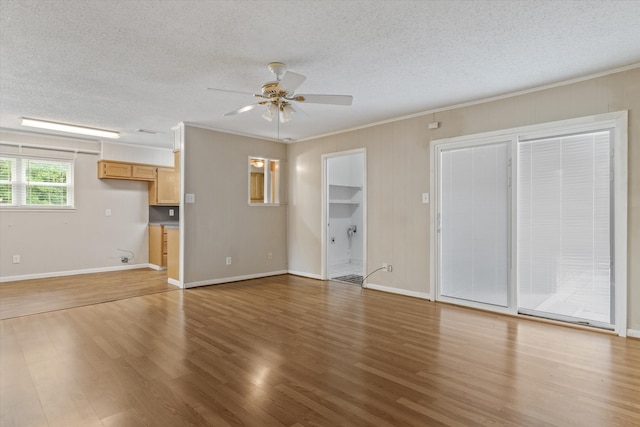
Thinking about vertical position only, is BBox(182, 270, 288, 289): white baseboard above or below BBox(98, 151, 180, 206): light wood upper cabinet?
below

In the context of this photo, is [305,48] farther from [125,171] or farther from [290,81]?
[125,171]

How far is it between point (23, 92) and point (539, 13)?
5026 mm

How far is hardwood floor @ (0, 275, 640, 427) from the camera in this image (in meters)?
2.02

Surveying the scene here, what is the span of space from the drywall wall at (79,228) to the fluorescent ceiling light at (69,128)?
2.78 feet

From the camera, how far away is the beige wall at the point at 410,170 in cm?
325

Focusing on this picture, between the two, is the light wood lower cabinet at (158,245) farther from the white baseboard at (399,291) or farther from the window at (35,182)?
the white baseboard at (399,291)

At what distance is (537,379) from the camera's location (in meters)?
2.42

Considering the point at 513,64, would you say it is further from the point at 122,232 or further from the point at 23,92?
the point at 122,232

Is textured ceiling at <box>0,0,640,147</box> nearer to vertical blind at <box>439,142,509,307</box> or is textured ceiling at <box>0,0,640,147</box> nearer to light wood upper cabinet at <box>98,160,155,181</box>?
vertical blind at <box>439,142,509,307</box>

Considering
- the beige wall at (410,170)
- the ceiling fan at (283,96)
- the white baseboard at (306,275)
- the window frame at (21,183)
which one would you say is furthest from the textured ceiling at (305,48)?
the white baseboard at (306,275)

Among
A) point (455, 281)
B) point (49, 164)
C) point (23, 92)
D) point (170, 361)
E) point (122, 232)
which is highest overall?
point (23, 92)

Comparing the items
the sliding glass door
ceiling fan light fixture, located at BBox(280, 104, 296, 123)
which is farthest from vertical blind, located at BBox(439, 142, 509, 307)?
ceiling fan light fixture, located at BBox(280, 104, 296, 123)

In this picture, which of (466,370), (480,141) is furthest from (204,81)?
(466,370)

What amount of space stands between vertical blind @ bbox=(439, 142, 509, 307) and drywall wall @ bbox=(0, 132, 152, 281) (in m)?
6.12
